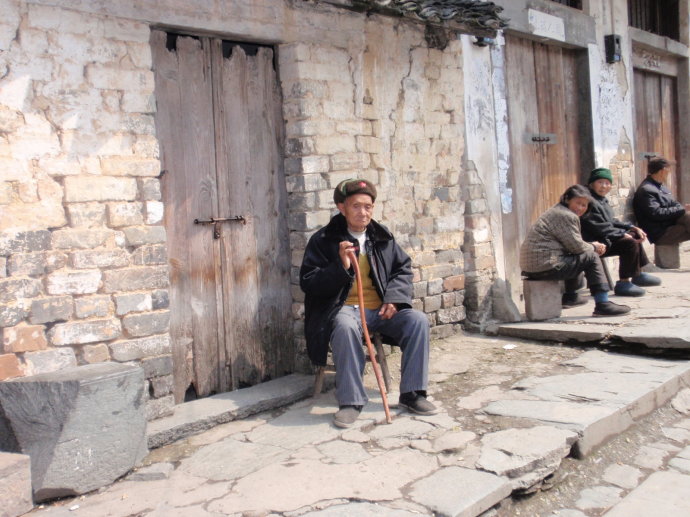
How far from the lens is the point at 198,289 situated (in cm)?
461

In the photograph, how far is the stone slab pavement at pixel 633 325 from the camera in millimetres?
5105

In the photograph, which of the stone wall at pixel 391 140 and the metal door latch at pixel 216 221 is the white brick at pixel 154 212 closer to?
the metal door latch at pixel 216 221

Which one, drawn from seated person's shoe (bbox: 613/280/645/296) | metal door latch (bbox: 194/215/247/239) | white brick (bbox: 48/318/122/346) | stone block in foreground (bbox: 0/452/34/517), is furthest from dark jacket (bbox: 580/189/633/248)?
stone block in foreground (bbox: 0/452/34/517)

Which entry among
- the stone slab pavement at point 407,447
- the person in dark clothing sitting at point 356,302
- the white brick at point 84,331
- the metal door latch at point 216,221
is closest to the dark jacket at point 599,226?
the stone slab pavement at point 407,447

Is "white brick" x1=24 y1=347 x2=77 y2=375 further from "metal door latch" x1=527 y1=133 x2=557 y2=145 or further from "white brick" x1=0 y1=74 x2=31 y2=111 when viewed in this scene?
"metal door latch" x1=527 y1=133 x2=557 y2=145

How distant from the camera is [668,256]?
8.39m

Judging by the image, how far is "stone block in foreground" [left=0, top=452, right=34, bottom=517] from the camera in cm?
297

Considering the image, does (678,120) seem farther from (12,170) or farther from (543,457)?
(12,170)

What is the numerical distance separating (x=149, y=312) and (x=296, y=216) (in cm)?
128

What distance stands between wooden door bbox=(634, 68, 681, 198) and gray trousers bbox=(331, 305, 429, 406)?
229 inches

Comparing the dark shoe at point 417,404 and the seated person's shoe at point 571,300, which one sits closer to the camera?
the dark shoe at point 417,404

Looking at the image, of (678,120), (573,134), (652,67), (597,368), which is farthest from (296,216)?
(678,120)

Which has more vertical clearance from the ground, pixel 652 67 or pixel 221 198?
pixel 652 67

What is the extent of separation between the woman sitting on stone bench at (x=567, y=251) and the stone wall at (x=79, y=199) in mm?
3265
